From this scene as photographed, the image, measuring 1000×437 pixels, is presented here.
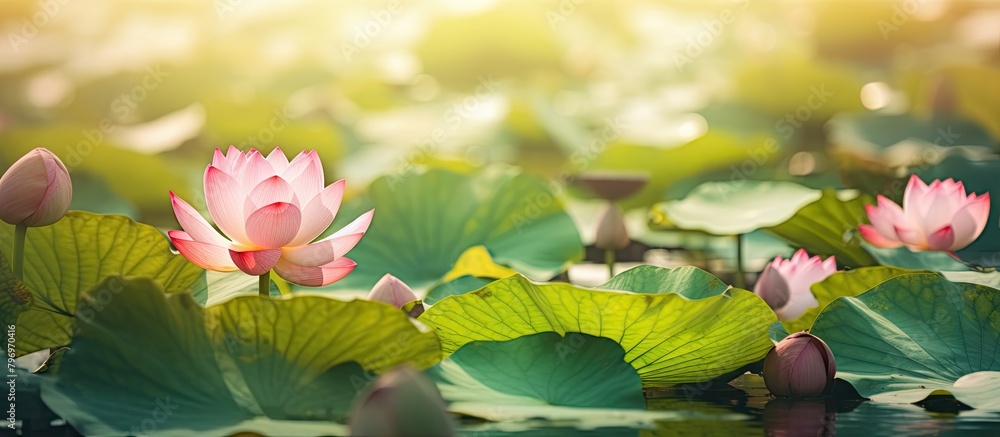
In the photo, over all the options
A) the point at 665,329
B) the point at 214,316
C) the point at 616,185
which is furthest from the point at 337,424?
the point at 616,185

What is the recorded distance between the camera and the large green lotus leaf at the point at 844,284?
96 cm

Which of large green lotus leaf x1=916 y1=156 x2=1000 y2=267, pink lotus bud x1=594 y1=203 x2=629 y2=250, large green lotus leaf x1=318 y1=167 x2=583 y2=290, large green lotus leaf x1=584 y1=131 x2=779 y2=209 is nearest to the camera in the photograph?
large green lotus leaf x1=318 y1=167 x2=583 y2=290

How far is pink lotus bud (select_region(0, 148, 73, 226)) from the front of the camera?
2.56ft

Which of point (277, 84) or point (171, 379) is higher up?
point (277, 84)

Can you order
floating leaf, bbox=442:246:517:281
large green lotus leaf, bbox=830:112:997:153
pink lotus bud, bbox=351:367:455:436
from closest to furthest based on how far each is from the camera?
pink lotus bud, bbox=351:367:455:436
floating leaf, bbox=442:246:517:281
large green lotus leaf, bbox=830:112:997:153

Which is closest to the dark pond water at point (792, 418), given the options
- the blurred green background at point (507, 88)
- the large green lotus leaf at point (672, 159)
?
the blurred green background at point (507, 88)

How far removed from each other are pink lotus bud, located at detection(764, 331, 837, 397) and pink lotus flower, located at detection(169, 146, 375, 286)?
15.9 inches

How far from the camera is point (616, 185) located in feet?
5.01

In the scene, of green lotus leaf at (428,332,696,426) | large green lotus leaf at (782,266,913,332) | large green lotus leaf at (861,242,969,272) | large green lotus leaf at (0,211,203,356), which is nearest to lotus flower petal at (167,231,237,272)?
large green lotus leaf at (0,211,203,356)

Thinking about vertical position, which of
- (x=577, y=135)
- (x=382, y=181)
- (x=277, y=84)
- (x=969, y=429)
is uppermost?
(x=277, y=84)

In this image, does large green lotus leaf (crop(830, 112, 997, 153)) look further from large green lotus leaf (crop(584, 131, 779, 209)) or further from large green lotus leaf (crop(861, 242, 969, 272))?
large green lotus leaf (crop(861, 242, 969, 272))

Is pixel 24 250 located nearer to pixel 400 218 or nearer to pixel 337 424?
pixel 337 424

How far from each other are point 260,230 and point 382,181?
2.20 feet

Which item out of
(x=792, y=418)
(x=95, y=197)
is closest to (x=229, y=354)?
(x=792, y=418)
